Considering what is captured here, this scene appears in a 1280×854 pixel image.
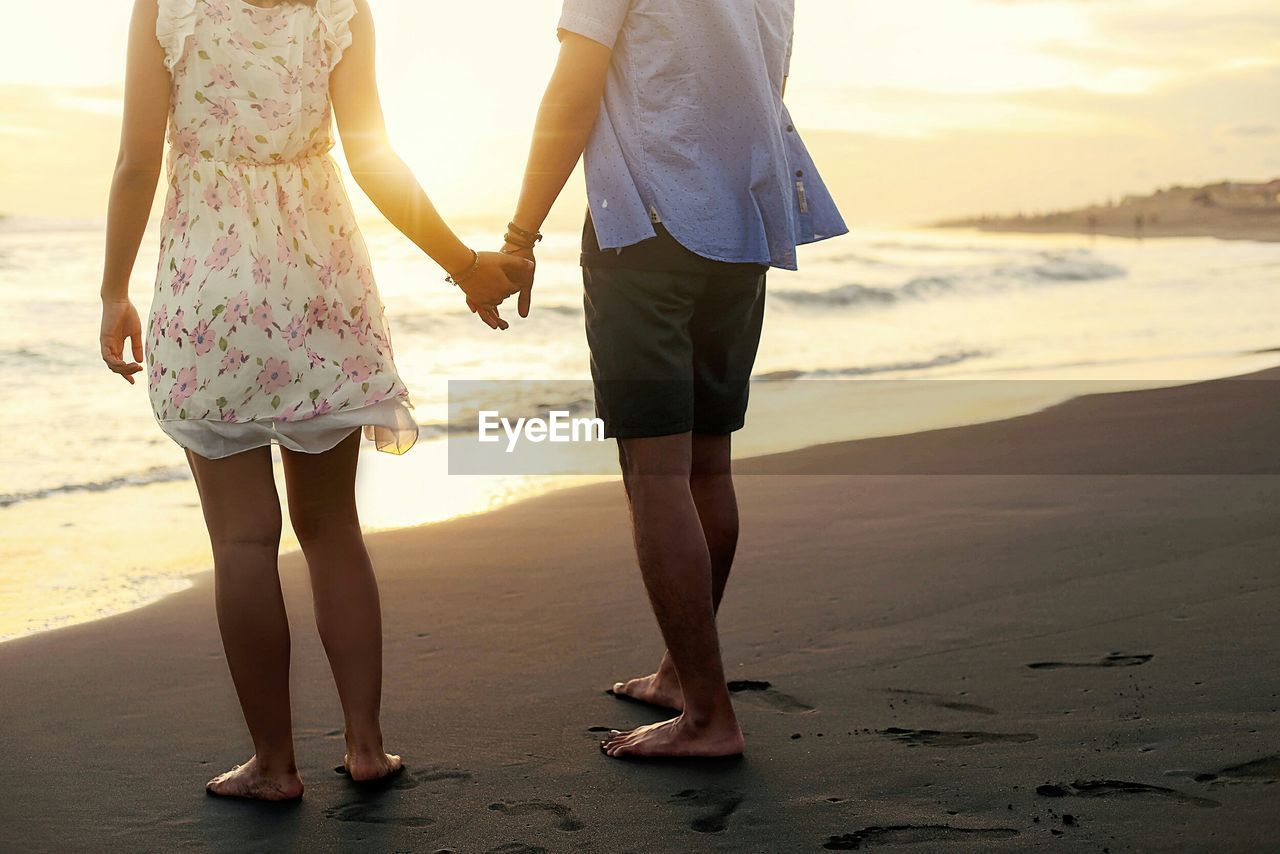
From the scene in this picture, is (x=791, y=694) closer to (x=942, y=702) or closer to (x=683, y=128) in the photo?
(x=942, y=702)

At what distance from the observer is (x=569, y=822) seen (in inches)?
91.2

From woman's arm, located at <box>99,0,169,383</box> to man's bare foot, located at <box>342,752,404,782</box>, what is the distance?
2.81 feet

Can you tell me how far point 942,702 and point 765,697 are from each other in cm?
39

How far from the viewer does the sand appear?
227cm

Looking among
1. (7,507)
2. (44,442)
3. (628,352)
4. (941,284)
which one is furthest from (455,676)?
(941,284)

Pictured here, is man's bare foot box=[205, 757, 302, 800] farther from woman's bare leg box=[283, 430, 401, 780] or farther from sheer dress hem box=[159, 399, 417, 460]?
sheer dress hem box=[159, 399, 417, 460]

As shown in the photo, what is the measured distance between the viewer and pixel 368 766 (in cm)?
254

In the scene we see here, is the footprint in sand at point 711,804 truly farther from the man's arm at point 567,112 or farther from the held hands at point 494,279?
the man's arm at point 567,112

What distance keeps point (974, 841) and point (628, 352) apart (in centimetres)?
106

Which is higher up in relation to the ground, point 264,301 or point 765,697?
point 264,301

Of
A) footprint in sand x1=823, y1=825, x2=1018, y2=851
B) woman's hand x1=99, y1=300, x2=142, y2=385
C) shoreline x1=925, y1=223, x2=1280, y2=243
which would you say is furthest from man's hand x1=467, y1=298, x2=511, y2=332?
shoreline x1=925, y1=223, x2=1280, y2=243

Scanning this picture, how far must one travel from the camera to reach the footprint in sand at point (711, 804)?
227cm

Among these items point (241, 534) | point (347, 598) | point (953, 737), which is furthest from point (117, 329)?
point (953, 737)

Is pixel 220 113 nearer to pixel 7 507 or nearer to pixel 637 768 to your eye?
pixel 637 768
